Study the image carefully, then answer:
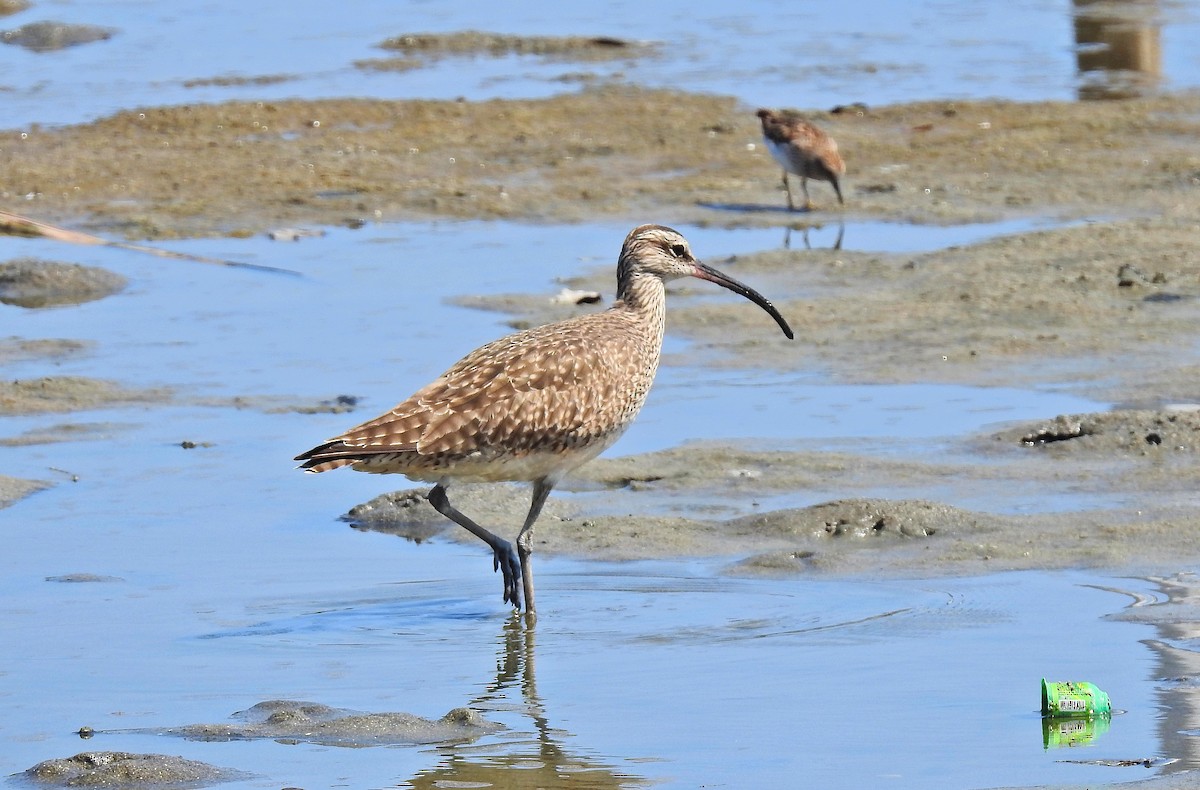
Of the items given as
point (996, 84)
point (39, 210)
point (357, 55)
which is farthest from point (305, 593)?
point (357, 55)

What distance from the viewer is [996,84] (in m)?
22.2

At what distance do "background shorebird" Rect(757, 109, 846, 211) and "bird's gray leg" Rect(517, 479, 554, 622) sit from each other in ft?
26.8

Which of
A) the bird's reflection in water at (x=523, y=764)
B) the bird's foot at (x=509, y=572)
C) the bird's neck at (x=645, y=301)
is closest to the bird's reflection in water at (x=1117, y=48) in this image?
the bird's neck at (x=645, y=301)

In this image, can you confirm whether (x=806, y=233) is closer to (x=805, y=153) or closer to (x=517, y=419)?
(x=805, y=153)

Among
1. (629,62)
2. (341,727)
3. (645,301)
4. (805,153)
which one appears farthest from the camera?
(629,62)

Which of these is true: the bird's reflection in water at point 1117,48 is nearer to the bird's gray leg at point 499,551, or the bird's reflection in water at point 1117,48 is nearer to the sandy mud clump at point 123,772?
the bird's gray leg at point 499,551

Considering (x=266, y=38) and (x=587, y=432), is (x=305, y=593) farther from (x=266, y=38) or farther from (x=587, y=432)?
(x=266, y=38)

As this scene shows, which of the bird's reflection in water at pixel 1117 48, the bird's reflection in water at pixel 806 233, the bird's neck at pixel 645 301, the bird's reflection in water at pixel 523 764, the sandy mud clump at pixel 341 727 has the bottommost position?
the bird's reflection in water at pixel 523 764

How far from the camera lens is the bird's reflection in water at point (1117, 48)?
2164cm

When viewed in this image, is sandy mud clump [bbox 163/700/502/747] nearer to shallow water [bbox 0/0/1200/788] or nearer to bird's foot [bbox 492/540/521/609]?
shallow water [bbox 0/0/1200/788]

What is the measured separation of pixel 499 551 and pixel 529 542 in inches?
4.6

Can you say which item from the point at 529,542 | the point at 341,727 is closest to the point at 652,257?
the point at 529,542

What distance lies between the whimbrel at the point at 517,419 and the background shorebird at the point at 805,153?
311 inches

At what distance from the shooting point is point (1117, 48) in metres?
23.8
